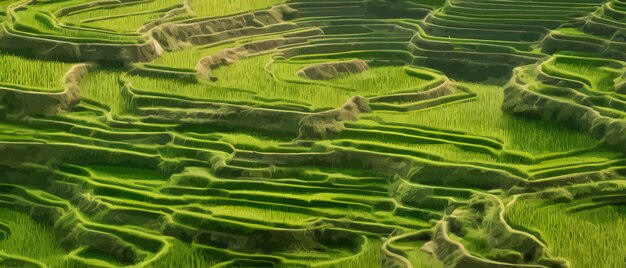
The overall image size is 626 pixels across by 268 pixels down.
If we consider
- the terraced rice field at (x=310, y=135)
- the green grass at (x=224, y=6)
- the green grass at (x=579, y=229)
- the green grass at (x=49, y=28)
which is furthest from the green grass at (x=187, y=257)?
the green grass at (x=224, y=6)

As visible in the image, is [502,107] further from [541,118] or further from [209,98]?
[209,98]

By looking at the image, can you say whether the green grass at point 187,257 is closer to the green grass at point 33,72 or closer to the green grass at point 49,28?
the green grass at point 33,72

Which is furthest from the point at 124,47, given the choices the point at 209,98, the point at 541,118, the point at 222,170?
the point at 541,118

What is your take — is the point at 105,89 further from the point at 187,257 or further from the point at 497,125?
the point at 497,125

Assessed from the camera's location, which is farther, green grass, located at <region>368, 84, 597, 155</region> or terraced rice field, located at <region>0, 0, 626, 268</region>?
green grass, located at <region>368, 84, 597, 155</region>

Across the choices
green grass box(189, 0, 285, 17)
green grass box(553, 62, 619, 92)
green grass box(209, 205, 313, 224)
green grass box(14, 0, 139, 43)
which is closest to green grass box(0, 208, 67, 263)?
green grass box(209, 205, 313, 224)

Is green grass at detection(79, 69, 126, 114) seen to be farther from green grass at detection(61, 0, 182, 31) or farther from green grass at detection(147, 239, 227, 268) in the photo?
green grass at detection(147, 239, 227, 268)

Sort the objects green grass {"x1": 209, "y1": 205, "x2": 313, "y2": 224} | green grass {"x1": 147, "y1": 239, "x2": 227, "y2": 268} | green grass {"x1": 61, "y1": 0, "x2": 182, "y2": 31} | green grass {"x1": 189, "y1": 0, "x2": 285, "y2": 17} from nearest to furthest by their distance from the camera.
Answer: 1. green grass {"x1": 147, "y1": 239, "x2": 227, "y2": 268}
2. green grass {"x1": 209, "y1": 205, "x2": 313, "y2": 224}
3. green grass {"x1": 61, "y1": 0, "x2": 182, "y2": 31}
4. green grass {"x1": 189, "y1": 0, "x2": 285, "y2": 17}
